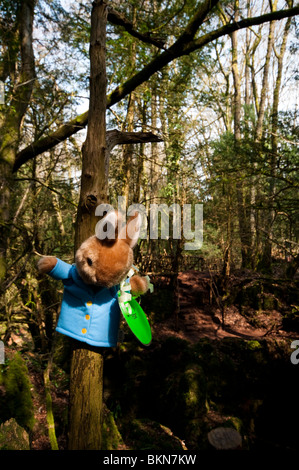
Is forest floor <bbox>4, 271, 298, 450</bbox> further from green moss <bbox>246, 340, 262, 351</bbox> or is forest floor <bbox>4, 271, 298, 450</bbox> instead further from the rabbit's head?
the rabbit's head

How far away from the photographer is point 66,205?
268 inches

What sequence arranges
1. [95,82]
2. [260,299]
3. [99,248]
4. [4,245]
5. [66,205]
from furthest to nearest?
[260,299]
[66,205]
[4,245]
[95,82]
[99,248]

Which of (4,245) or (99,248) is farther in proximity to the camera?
(4,245)

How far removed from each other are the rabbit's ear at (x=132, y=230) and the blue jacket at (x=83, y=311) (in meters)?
0.40

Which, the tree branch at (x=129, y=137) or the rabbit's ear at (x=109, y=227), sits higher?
the tree branch at (x=129, y=137)

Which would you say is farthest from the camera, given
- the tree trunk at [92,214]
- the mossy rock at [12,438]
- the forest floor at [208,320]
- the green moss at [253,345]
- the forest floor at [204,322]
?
the forest floor at [208,320]

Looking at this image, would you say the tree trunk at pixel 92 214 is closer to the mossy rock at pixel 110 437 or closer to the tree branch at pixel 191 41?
the tree branch at pixel 191 41

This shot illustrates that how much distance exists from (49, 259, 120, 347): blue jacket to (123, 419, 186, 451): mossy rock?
298cm

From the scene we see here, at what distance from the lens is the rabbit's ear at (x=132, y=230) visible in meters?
1.68

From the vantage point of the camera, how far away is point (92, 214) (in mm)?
1905

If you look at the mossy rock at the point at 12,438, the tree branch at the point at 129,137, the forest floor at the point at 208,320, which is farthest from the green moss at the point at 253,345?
the tree branch at the point at 129,137
